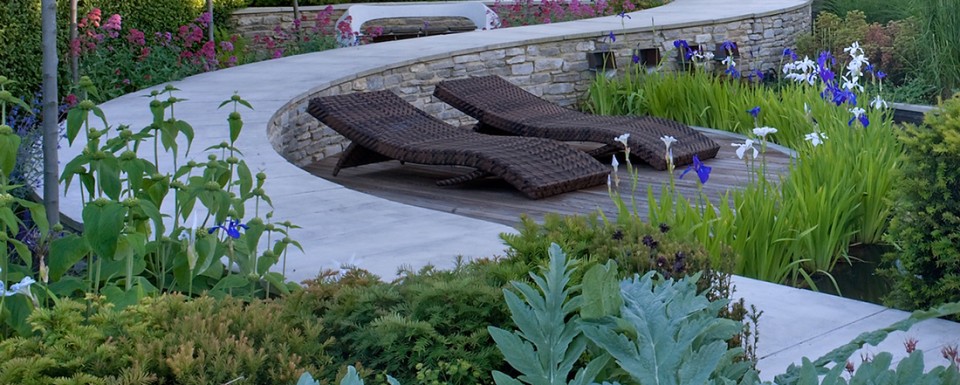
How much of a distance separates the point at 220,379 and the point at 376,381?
32 cm

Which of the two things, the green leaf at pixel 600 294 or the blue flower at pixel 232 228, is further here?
the blue flower at pixel 232 228

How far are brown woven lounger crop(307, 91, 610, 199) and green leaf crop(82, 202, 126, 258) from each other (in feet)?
10.3

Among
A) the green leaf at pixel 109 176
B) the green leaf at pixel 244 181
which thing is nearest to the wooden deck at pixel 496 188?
the green leaf at pixel 244 181

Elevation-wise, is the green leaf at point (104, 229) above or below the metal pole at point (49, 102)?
below

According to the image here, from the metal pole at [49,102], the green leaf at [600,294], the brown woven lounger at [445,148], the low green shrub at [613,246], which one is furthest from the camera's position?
the brown woven lounger at [445,148]

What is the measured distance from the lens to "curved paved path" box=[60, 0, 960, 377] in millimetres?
2842

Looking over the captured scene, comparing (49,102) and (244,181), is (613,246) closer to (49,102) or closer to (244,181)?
(244,181)

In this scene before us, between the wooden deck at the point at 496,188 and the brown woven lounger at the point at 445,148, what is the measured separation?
10cm

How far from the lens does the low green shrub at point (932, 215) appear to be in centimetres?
324

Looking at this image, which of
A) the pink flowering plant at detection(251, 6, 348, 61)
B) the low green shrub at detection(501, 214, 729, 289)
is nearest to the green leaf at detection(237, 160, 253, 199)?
the low green shrub at detection(501, 214, 729, 289)

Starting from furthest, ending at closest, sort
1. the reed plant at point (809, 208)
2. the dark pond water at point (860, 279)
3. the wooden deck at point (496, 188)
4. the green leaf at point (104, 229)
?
the wooden deck at point (496, 188), the dark pond water at point (860, 279), the reed plant at point (809, 208), the green leaf at point (104, 229)

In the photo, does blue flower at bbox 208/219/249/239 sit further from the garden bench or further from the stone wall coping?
the garden bench

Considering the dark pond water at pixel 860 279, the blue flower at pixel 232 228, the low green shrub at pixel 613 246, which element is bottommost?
the dark pond water at pixel 860 279

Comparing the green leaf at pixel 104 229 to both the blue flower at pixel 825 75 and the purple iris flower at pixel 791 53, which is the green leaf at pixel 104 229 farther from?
the purple iris flower at pixel 791 53
